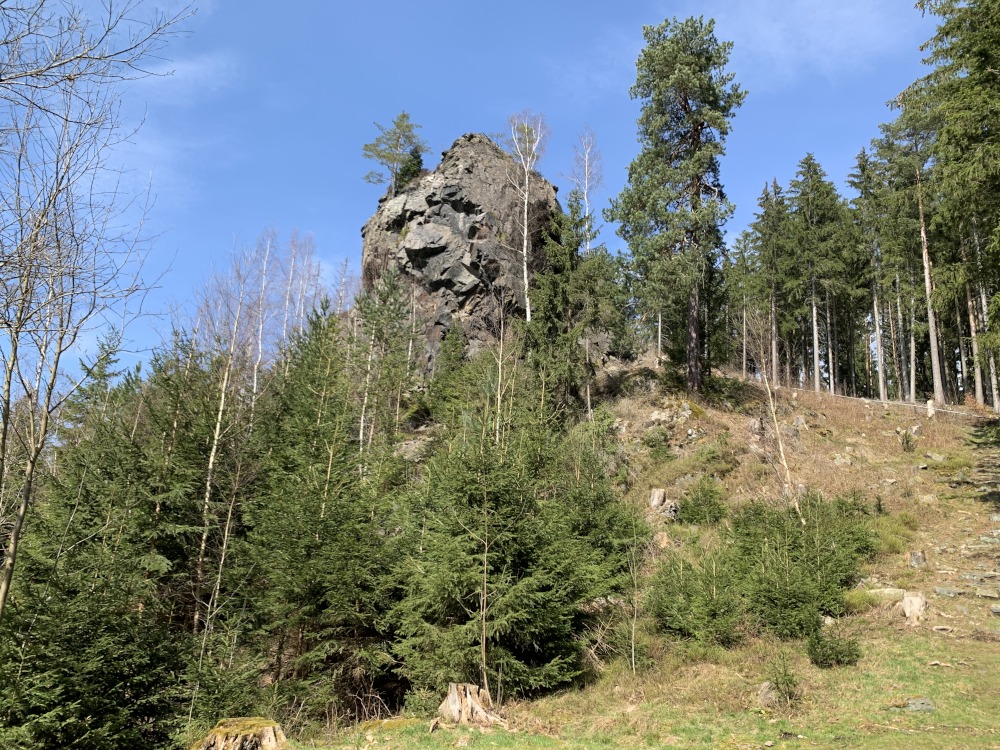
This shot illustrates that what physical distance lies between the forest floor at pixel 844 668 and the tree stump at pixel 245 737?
1.26 meters

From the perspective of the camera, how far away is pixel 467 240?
33531 mm

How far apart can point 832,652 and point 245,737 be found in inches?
407

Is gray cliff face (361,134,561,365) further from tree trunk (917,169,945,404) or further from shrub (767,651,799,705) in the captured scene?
shrub (767,651,799,705)

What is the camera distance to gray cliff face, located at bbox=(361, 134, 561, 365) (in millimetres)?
32688

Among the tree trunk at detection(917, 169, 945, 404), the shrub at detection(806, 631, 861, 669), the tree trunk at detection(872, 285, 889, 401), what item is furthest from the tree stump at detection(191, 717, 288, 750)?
the tree trunk at detection(872, 285, 889, 401)

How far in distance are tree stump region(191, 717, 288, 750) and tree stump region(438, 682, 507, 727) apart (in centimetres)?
277

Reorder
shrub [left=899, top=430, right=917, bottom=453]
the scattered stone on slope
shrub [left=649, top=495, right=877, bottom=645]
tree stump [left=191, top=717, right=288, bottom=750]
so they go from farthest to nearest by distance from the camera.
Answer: shrub [left=899, top=430, right=917, bottom=453], the scattered stone on slope, shrub [left=649, top=495, right=877, bottom=645], tree stump [left=191, top=717, right=288, bottom=750]

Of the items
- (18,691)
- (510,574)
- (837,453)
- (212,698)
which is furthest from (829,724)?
(837,453)

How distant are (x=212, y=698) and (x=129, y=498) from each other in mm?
5040

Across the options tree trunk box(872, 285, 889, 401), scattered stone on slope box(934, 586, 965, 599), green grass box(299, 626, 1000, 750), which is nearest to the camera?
green grass box(299, 626, 1000, 750)

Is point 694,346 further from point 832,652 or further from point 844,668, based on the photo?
point 844,668

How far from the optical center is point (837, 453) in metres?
21.9

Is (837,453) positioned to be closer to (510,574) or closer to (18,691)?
(510,574)

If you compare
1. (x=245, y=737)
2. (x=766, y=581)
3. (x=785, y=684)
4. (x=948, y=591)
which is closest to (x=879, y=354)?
(x=948, y=591)
